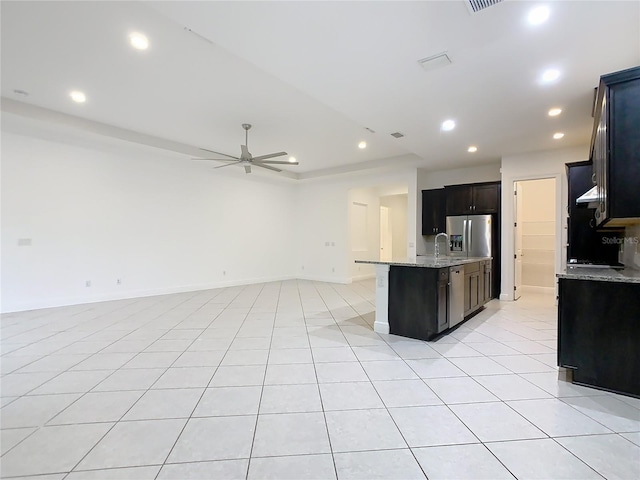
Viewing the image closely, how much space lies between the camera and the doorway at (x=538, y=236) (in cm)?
686

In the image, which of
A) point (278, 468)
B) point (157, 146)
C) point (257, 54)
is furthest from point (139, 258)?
point (278, 468)

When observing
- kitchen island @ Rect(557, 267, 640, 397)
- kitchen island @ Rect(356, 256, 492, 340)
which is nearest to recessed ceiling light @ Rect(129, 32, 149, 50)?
kitchen island @ Rect(356, 256, 492, 340)

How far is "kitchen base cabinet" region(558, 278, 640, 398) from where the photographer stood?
2.22m

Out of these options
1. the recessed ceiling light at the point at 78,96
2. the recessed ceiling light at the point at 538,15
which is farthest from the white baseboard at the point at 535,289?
the recessed ceiling light at the point at 78,96

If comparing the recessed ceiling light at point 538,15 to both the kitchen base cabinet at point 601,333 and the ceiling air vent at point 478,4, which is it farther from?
the kitchen base cabinet at point 601,333

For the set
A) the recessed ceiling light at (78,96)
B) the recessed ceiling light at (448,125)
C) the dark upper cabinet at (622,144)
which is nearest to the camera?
the dark upper cabinet at (622,144)

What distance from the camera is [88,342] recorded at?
336 cm

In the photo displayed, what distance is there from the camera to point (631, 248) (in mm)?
3480

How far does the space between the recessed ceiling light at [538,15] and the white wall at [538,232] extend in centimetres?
539

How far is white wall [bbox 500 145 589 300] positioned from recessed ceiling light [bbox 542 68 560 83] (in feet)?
9.69

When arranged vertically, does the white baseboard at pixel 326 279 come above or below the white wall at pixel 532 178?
below

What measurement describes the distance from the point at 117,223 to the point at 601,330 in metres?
7.13

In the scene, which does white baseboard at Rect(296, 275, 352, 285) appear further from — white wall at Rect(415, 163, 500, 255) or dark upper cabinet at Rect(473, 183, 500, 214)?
dark upper cabinet at Rect(473, 183, 500, 214)

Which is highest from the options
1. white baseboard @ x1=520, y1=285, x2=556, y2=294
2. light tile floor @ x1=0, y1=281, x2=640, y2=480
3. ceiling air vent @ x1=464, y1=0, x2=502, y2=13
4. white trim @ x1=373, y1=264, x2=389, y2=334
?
ceiling air vent @ x1=464, y1=0, x2=502, y2=13
